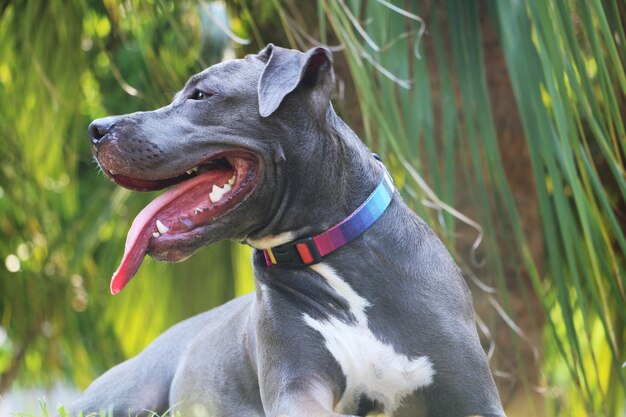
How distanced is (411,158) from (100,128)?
971 mm

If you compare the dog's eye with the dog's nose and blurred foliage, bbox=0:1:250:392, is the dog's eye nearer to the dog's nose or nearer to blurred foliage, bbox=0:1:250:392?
the dog's nose

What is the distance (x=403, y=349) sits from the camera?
8.72 feet

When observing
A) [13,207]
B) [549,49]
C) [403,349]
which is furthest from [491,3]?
[13,207]

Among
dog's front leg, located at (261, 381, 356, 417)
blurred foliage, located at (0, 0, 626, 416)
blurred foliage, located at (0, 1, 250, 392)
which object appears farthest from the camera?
blurred foliage, located at (0, 1, 250, 392)

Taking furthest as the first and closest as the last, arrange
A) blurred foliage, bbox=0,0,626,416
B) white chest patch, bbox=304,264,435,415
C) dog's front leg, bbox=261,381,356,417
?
1. blurred foliage, bbox=0,0,626,416
2. white chest patch, bbox=304,264,435,415
3. dog's front leg, bbox=261,381,356,417

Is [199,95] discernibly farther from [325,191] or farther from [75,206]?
[75,206]

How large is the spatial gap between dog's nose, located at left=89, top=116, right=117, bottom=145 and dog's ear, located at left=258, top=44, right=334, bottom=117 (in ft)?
1.14

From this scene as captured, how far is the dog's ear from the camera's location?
2.59m

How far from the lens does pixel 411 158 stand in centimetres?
318

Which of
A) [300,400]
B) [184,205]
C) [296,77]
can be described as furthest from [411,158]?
[300,400]

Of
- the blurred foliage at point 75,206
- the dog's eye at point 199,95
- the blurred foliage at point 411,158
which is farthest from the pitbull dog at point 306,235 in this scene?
the blurred foliage at point 75,206

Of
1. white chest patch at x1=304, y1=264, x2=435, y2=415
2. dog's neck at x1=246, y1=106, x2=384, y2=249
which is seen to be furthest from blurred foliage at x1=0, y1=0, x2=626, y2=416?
white chest patch at x1=304, y1=264, x2=435, y2=415

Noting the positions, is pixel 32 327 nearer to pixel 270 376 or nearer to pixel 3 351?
pixel 3 351

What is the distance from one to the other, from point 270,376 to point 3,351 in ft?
15.8
